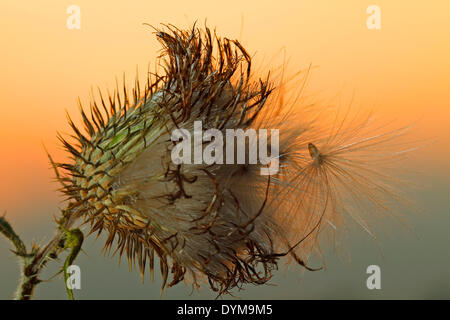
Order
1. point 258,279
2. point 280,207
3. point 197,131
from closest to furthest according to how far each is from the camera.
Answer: point 197,131, point 280,207, point 258,279

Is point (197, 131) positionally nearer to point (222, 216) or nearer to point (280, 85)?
point (222, 216)

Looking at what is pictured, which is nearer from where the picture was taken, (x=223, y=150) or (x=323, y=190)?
(x=223, y=150)

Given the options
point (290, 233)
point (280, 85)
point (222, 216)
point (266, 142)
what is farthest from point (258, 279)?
point (280, 85)

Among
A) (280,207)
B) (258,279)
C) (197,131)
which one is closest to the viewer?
(197,131)
